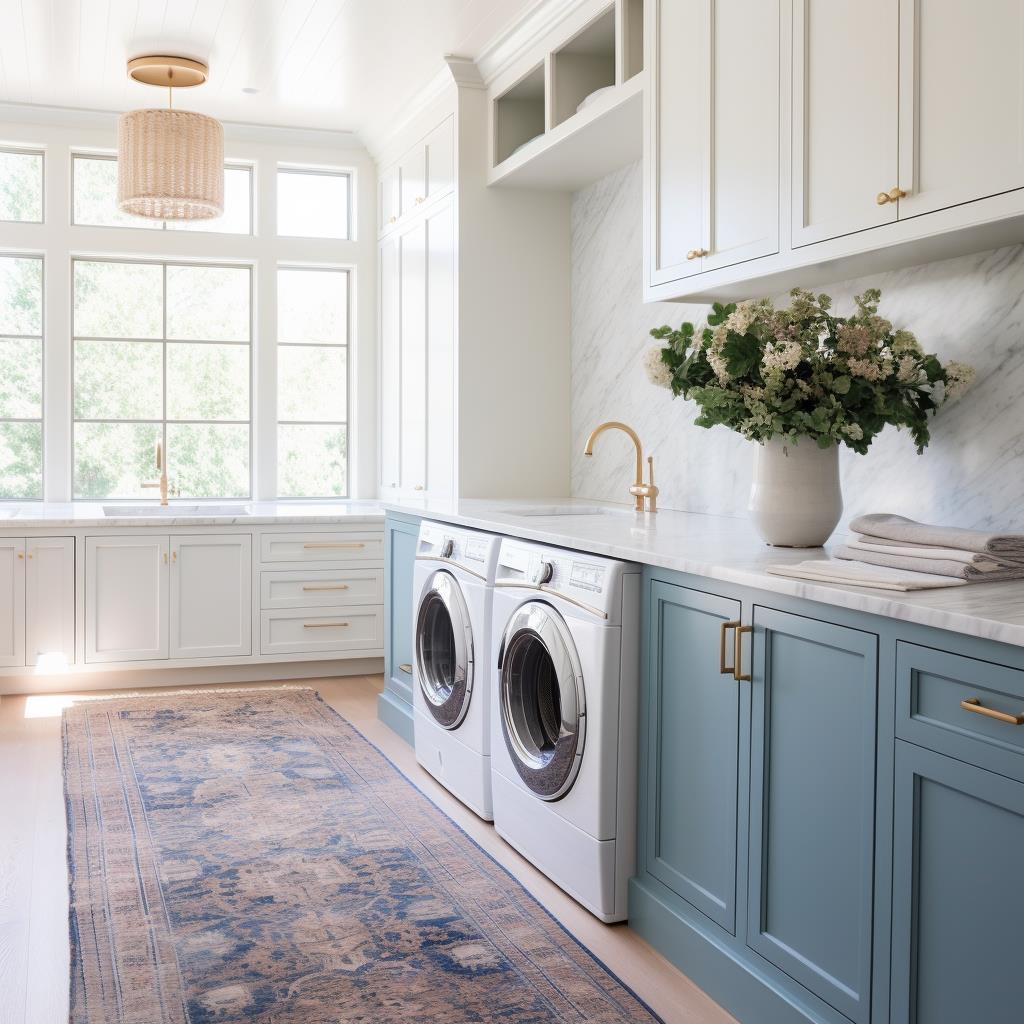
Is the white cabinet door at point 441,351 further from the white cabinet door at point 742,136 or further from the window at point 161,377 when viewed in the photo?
the white cabinet door at point 742,136

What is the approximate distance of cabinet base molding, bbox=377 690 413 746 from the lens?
3988 millimetres

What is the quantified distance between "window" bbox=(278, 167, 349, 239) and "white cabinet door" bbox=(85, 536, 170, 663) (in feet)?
6.15

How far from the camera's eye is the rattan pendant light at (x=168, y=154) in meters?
4.36

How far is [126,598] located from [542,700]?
2.53 m

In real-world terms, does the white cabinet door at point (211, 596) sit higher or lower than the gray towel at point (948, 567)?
lower

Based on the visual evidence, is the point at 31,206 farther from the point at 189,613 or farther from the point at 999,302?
the point at 999,302

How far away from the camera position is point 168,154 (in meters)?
4.37

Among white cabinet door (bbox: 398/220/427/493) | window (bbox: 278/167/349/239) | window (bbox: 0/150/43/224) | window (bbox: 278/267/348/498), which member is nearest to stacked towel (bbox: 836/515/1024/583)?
white cabinet door (bbox: 398/220/427/493)

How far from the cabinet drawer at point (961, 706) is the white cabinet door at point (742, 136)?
47.6 inches

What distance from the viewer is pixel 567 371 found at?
467 cm

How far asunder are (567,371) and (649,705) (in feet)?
8.16

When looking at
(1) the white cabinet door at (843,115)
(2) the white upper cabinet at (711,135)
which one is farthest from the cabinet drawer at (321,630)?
(1) the white cabinet door at (843,115)

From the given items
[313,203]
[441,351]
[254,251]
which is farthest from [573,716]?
[313,203]

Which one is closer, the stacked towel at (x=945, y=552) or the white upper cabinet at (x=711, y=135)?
the stacked towel at (x=945, y=552)
